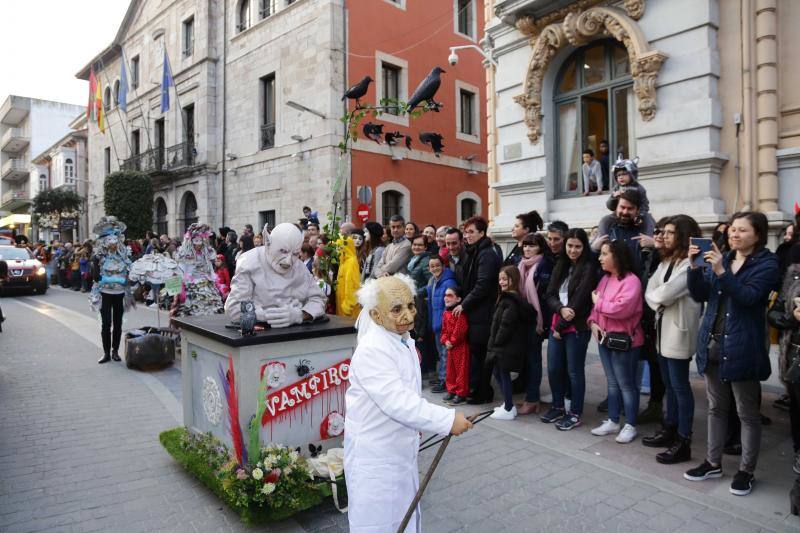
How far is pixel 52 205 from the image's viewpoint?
35.2m

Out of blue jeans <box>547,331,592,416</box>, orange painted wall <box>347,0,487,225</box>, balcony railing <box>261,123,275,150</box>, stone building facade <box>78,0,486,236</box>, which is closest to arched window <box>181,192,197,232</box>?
stone building facade <box>78,0,486,236</box>

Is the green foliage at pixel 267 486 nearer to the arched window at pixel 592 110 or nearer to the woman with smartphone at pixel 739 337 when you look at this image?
the woman with smartphone at pixel 739 337

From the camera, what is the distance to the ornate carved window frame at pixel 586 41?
8547 millimetres

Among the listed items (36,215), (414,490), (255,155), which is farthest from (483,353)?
(36,215)

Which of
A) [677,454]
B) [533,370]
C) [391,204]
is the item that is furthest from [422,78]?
[677,454]

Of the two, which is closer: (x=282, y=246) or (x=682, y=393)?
(x=282, y=246)

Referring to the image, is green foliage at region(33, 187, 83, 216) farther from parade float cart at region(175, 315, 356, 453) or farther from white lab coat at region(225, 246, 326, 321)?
white lab coat at region(225, 246, 326, 321)

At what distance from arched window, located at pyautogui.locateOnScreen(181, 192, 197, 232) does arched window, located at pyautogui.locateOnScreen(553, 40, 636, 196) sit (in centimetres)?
1814

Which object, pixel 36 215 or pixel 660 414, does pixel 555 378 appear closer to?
pixel 660 414

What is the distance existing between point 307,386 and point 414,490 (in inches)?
58.5

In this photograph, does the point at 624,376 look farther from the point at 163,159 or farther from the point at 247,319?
the point at 163,159

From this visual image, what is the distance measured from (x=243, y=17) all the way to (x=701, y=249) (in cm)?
2157

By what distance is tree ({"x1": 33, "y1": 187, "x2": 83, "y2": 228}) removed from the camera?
34.9m

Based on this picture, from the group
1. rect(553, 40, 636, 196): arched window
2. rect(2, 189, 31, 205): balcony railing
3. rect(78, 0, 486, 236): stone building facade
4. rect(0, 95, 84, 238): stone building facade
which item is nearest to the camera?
rect(553, 40, 636, 196): arched window
